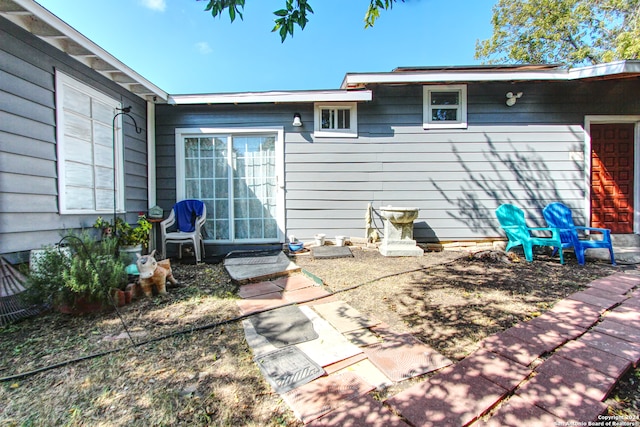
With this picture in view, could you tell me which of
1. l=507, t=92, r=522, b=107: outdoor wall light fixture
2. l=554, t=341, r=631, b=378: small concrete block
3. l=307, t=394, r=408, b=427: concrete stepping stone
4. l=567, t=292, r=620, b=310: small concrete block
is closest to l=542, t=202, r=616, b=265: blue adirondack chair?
l=567, t=292, r=620, b=310: small concrete block

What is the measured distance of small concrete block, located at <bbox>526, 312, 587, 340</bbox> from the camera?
177cm

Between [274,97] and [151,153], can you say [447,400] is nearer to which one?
[274,97]

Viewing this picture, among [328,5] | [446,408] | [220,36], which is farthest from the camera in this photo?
[220,36]

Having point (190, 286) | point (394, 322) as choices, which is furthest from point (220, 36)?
point (394, 322)

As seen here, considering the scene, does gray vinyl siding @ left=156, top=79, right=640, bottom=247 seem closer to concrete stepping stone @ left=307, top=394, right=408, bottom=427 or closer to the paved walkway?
the paved walkway

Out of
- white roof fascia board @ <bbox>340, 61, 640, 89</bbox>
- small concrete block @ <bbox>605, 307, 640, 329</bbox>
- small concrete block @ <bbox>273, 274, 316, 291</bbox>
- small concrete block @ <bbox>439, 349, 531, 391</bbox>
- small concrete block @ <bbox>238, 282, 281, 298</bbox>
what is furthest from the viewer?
white roof fascia board @ <bbox>340, 61, 640, 89</bbox>

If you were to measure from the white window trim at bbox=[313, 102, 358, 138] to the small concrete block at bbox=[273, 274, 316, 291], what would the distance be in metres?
2.42

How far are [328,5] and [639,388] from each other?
119 inches

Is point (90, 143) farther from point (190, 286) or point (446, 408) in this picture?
point (446, 408)

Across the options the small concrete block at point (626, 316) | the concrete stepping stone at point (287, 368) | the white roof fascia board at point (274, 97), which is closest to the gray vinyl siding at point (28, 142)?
the white roof fascia board at point (274, 97)

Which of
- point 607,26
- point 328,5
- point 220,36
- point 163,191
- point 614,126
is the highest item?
point 607,26

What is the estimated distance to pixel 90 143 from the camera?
326 centimetres

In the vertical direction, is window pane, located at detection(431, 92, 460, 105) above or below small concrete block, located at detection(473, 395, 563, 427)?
above

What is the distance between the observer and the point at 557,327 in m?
1.87
